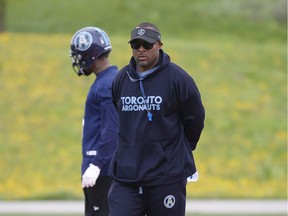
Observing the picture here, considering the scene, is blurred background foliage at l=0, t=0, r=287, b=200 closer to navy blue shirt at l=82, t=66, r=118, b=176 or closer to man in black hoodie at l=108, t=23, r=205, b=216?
navy blue shirt at l=82, t=66, r=118, b=176

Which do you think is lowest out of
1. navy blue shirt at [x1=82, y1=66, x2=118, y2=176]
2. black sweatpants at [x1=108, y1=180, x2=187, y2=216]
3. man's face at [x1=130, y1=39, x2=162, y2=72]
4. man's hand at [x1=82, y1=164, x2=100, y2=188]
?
black sweatpants at [x1=108, y1=180, x2=187, y2=216]

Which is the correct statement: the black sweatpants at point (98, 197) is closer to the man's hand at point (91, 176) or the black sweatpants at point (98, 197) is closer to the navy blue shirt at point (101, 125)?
the navy blue shirt at point (101, 125)

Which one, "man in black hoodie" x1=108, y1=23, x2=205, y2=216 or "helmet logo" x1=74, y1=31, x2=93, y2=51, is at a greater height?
"helmet logo" x1=74, y1=31, x2=93, y2=51

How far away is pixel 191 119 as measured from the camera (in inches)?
221

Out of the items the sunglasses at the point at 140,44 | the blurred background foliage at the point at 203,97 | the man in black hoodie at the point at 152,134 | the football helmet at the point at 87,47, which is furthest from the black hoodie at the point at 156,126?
the blurred background foliage at the point at 203,97

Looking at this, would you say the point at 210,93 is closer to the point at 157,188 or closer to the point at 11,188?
the point at 11,188

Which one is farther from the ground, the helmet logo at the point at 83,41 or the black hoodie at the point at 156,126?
the helmet logo at the point at 83,41

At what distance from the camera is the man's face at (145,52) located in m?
5.51

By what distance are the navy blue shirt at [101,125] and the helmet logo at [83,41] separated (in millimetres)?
229

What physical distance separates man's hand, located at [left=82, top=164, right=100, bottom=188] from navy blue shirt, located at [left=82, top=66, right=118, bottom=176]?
42 millimetres

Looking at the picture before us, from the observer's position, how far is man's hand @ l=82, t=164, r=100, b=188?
610 cm

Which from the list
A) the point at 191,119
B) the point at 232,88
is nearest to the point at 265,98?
the point at 232,88

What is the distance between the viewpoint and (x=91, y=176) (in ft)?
20.0

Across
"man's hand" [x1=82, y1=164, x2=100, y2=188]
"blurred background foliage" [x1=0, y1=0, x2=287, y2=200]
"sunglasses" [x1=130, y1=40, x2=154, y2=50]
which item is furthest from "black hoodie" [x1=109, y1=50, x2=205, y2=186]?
"blurred background foliage" [x1=0, y1=0, x2=287, y2=200]
